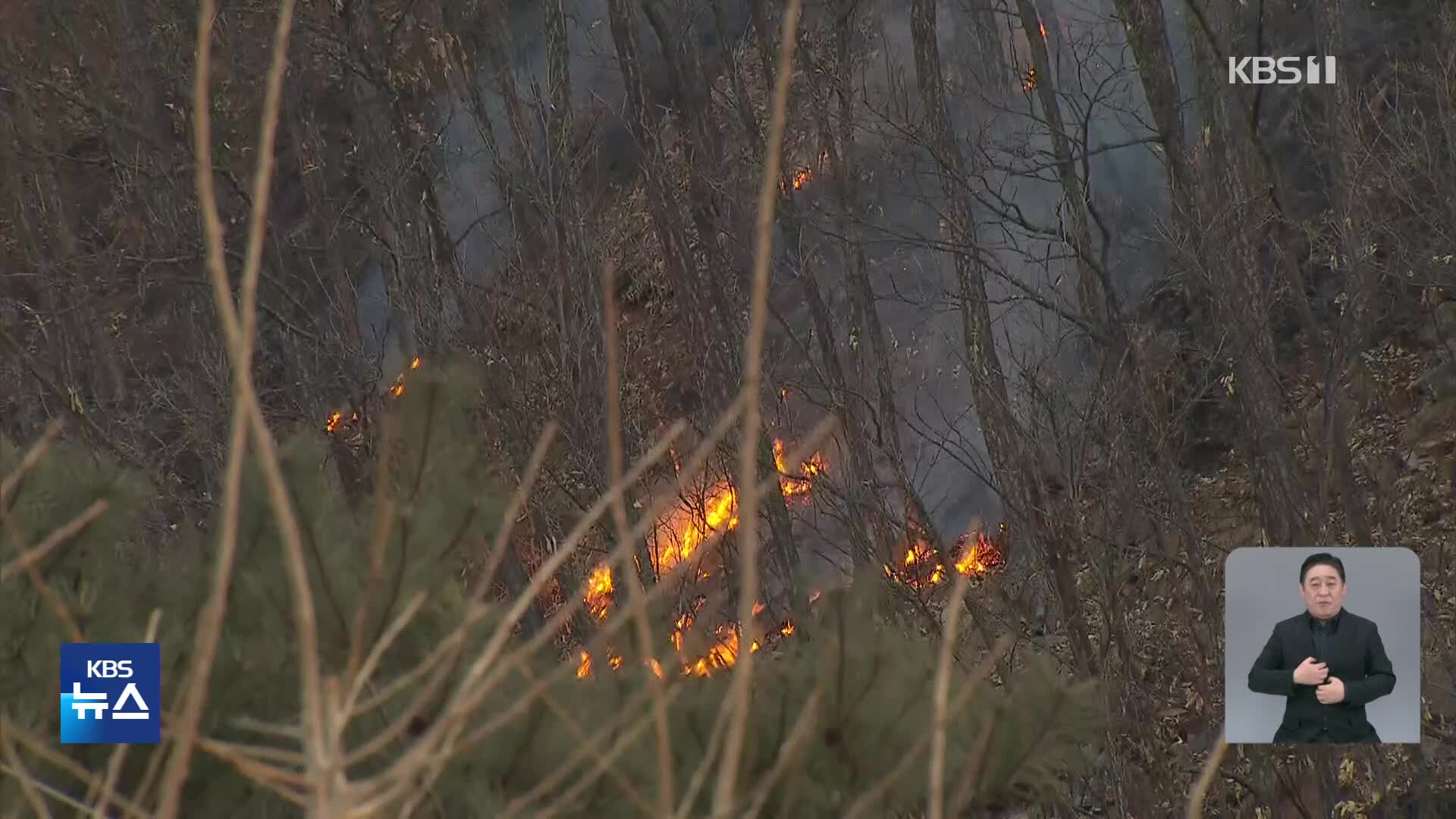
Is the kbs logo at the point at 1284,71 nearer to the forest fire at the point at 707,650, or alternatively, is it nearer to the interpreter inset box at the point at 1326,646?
the interpreter inset box at the point at 1326,646

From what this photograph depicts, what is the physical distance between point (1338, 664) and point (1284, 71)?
7.40 meters

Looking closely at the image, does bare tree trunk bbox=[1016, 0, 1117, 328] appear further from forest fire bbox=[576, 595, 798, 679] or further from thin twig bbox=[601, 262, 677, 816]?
thin twig bbox=[601, 262, 677, 816]

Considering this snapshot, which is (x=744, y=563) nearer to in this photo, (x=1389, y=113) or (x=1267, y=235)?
(x=1267, y=235)

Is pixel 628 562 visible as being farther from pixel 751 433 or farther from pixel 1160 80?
pixel 1160 80

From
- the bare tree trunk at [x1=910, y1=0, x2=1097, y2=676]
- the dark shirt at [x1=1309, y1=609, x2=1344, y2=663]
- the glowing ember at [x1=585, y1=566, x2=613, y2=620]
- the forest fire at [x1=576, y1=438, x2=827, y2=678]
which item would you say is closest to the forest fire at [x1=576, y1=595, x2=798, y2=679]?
the forest fire at [x1=576, y1=438, x2=827, y2=678]

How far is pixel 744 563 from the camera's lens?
1248 mm

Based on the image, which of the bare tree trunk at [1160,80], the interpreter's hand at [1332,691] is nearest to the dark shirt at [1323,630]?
the interpreter's hand at [1332,691]

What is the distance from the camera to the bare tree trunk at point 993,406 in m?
7.02

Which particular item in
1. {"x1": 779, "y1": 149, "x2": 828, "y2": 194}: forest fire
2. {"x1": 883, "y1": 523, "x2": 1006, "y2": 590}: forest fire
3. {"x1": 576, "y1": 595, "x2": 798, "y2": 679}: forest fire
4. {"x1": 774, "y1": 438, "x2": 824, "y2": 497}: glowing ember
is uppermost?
Answer: {"x1": 779, "y1": 149, "x2": 828, "y2": 194}: forest fire

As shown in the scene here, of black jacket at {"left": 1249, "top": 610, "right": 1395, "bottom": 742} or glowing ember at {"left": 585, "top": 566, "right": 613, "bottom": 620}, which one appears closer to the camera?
black jacket at {"left": 1249, "top": 610, "right": 1395, "bottom": 742}

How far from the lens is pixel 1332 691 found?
5.30m

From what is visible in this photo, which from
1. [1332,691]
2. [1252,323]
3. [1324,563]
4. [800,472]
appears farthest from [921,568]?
[1332,691]

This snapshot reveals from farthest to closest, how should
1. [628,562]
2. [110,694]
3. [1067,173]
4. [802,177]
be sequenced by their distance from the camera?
[802,177] < [1067,173] < [110,694] < [628,562]

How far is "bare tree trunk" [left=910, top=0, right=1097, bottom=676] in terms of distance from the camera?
277 inches
